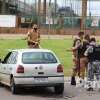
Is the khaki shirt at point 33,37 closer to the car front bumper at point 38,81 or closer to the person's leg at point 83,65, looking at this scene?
the person's leg at point 83,65

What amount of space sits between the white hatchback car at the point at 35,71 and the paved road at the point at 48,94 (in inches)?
12.7

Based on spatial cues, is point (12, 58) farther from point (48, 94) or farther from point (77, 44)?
point (77, 44)

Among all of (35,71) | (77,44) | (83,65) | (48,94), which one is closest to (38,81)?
(35,71)

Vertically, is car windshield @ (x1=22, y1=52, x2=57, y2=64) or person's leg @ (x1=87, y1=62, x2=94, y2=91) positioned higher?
car windshield @ (x1=22, y1=52, x2=57, y2=64)

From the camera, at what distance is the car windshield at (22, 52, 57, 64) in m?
15.8

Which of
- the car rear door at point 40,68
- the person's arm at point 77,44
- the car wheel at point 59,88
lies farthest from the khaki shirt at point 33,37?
the car rear door at point 40,68

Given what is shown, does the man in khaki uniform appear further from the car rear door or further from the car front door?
the car rear door

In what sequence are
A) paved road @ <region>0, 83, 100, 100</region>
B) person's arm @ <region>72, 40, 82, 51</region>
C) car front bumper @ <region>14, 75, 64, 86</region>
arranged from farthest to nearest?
1. person's arm @ <region>72, 40, 82, 51</region>
2. car front bumper @ <region>14, 75, 64, 86</region>
3. paved road @ <region>0, 83, 100, 100</region>

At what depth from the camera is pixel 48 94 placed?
16.0m

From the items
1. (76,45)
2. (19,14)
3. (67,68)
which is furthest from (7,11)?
(76,45)

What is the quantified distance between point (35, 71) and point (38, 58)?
2.03ft

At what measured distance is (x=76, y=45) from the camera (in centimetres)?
1778

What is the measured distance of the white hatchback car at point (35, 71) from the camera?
15.5 meters

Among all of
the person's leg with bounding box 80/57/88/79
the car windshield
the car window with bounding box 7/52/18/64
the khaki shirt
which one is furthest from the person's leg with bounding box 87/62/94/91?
the khaki shirt
